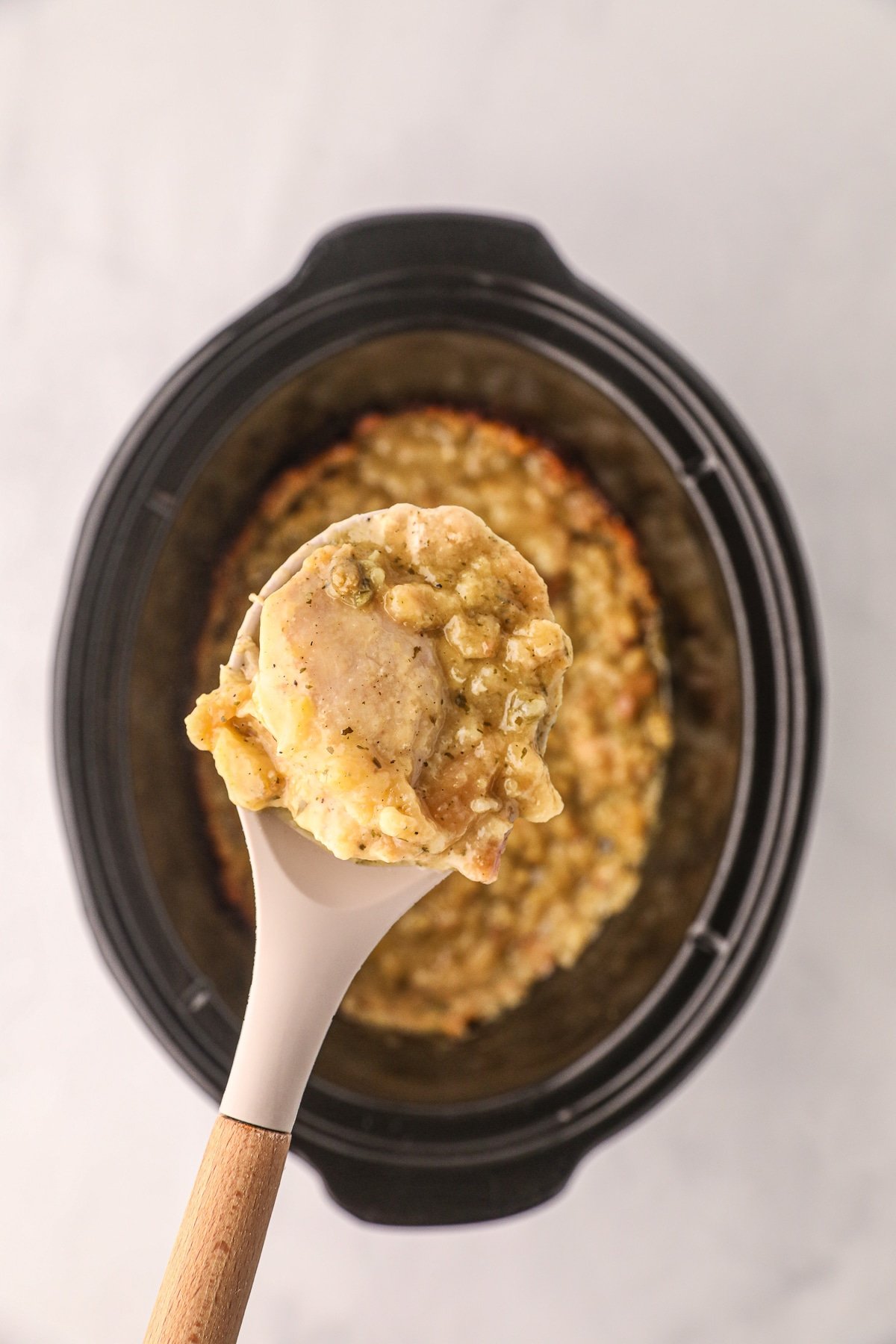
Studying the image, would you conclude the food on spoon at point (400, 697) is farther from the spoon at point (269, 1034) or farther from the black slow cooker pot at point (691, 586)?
the black slow cooker pot at point (691, 586)

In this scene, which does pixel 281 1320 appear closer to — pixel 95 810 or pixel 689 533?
pixel 95 810

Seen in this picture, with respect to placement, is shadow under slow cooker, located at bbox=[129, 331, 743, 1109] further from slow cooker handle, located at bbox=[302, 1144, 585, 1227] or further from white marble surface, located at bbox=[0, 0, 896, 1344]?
white marble surface, located at bbox=[0, 0, 896, 1344]

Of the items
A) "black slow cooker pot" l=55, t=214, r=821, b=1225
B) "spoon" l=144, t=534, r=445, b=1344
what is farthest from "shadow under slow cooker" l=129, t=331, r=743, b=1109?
"spoon" l=144, t=534, r=445, b=1344

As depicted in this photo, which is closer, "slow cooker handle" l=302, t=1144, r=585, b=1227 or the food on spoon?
the food on spoon

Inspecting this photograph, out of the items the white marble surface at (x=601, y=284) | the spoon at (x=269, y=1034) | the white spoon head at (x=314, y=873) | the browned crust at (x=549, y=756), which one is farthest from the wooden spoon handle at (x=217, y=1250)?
the white marble surface at (x=601, y=284)

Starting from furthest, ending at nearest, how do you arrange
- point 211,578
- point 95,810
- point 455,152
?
point 455,152, point 211,578, point 95,810

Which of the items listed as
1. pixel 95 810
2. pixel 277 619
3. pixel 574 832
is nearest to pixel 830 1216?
pixel 574 832
